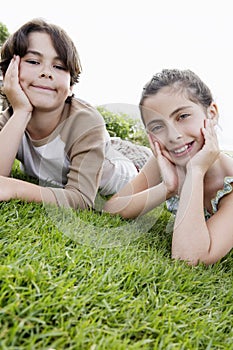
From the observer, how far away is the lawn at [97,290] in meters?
0.81

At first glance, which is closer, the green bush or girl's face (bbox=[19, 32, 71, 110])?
girl's face (bbox=[19, 32, 71, 110])

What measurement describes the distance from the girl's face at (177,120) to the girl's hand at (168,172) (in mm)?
61

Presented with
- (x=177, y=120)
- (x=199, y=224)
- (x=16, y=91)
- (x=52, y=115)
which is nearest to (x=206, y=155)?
(x=177, y=120)

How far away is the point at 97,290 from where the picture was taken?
100 cm

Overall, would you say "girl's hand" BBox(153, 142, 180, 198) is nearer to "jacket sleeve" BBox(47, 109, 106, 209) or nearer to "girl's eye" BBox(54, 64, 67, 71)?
"jacket sleeve" BBox(47, 109, 106, 209)

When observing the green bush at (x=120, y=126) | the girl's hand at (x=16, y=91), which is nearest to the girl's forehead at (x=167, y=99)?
the girl's hand at (x=16, y=91)

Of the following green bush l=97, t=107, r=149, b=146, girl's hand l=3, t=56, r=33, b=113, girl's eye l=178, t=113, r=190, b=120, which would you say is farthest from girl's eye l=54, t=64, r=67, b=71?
green bush l=97, t=107, r=149, b=146

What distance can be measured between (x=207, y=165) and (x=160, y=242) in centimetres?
37

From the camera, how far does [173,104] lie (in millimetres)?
1625

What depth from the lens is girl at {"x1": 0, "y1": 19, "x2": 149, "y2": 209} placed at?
5.78ft

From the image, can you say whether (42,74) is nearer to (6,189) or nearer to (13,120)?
(13,120)

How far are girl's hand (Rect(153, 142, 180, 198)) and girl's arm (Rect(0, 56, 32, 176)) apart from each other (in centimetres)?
64

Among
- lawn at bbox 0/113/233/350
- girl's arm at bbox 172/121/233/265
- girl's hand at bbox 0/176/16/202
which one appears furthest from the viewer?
girl's hand at bbox 0/176/16/202

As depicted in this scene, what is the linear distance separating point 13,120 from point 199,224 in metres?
0.98
